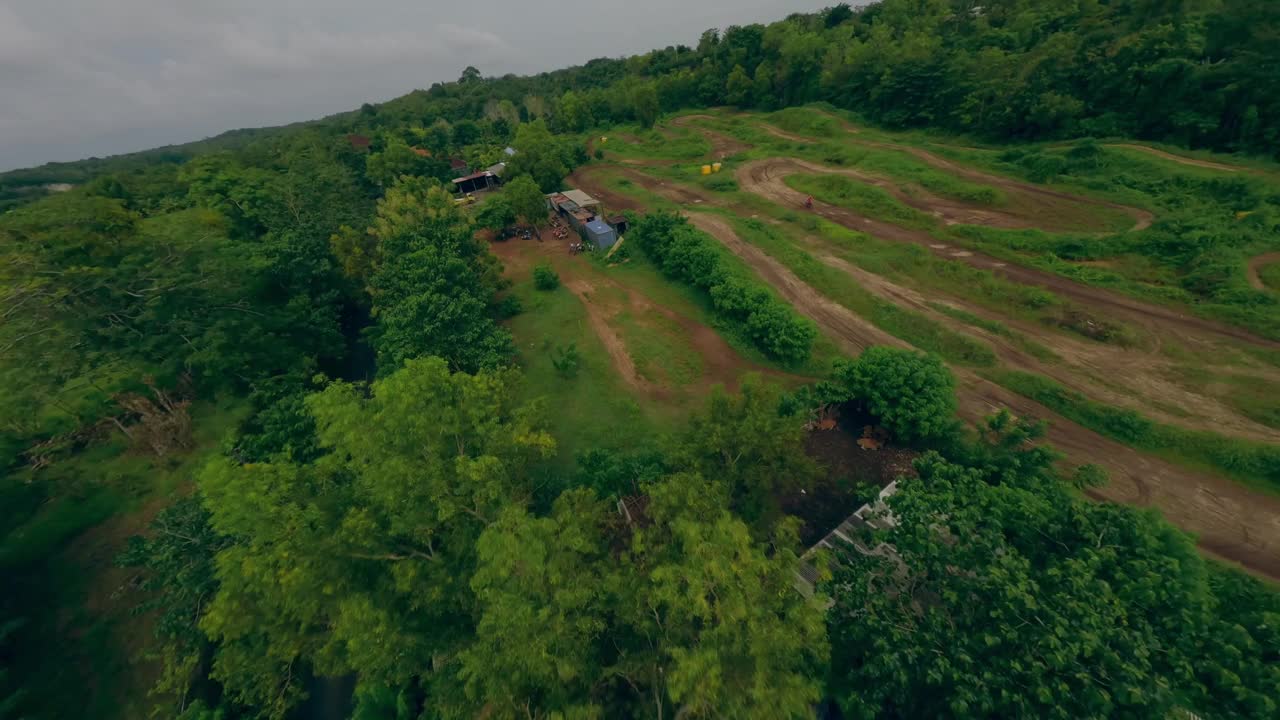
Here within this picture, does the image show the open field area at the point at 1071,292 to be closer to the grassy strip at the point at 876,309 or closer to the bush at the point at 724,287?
the grassy strip at the point at 876,309

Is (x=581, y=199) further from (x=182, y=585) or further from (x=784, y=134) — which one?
(x=182, y=585)

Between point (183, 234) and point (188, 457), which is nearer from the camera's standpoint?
point (188, 457)

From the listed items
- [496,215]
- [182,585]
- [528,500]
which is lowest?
[182,585]

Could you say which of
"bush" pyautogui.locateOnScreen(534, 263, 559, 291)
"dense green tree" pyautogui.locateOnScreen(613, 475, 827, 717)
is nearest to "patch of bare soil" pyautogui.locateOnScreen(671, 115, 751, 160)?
"bush" pyautogui.locateOnScreen(534, 263, 559, 291)

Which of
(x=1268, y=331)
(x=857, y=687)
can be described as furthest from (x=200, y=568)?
(x=1268, y=331)

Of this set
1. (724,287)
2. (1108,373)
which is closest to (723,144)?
(724,287)

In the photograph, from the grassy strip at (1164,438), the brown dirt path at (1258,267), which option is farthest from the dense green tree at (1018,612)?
the brown dirt path at (1258,267)

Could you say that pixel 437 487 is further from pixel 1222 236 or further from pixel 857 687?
pixel 1222 236
